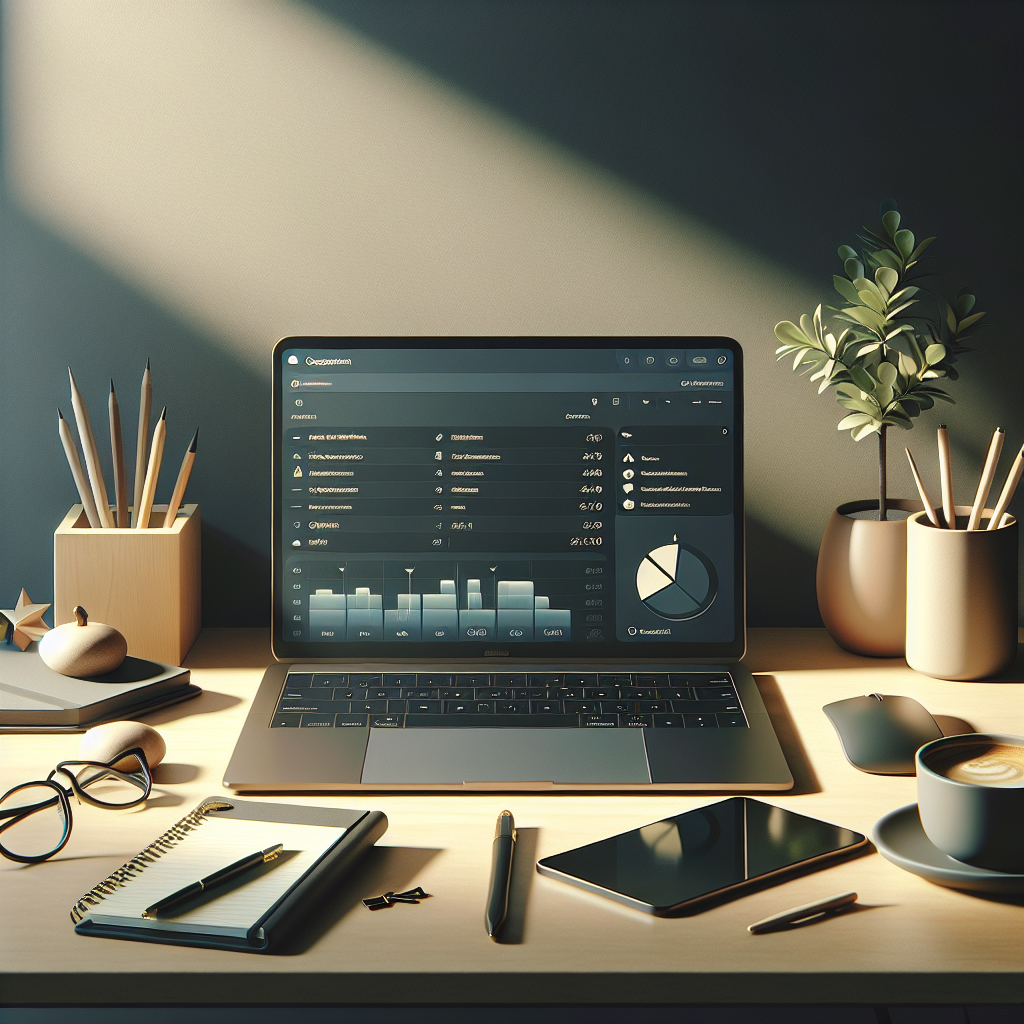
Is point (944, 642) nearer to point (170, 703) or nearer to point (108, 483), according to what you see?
point (170, 703)

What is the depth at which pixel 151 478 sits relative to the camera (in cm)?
108

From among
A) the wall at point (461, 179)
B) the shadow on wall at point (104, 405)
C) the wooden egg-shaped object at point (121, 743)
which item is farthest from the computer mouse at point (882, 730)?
the shadow on wall at point (104, 405)

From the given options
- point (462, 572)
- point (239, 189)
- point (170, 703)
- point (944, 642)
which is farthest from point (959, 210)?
point (170, 703)

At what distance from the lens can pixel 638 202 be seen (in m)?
1.18

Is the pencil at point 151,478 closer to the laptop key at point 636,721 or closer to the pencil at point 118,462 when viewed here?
the pencil at point 118,462

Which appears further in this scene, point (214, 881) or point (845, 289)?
point (845, 289)

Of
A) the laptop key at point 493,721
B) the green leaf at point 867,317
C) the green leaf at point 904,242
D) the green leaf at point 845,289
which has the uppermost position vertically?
the green leaf at point 904,242

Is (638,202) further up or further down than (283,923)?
further up

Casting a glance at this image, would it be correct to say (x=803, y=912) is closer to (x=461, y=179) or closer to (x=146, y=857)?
(x=146, y=857)

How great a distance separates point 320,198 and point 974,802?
893 millimetres

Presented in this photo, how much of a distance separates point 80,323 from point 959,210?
98cm

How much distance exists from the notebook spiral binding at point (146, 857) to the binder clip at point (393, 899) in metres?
0.14

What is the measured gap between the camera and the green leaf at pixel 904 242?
1062 mm

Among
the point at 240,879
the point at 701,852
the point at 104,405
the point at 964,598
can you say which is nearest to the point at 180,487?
the point at 104,405
